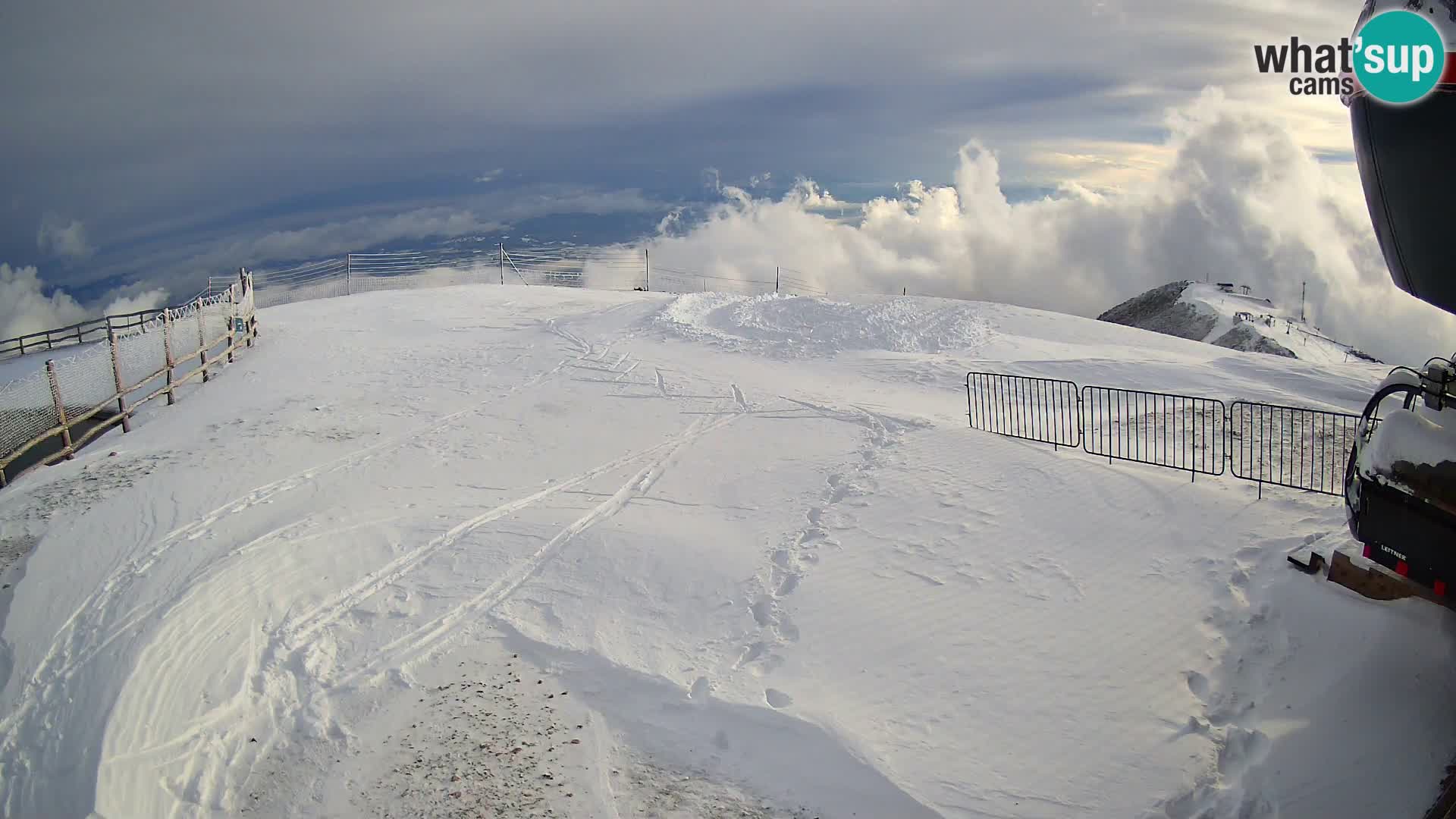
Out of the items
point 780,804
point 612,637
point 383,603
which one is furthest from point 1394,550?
point 383,603

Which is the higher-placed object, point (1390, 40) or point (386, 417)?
point (1390, 40)

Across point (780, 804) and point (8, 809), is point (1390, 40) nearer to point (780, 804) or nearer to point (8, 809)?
point (780, 804)

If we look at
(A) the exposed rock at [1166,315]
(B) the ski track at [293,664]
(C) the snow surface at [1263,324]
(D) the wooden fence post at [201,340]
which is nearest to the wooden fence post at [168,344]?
(D) the wooden fence post at [201,340]

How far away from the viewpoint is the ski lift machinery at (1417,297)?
6.34 m

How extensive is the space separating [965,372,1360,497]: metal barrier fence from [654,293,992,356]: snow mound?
131 inches

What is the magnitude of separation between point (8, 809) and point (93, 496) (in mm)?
7196

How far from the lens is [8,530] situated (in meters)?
11.1

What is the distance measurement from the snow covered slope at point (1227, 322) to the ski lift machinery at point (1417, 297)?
49.2 metres

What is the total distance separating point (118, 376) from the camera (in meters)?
15.5

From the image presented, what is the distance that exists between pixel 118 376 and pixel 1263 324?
2826 inches

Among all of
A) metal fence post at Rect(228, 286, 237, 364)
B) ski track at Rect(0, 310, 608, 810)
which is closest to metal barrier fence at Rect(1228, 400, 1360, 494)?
ski track at Rect(0, 310, 608, 810)

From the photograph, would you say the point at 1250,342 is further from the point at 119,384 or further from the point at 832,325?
the point at 119,384

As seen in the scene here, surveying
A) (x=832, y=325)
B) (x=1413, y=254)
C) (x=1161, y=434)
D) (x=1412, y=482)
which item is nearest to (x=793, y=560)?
(x=1412, y=482)

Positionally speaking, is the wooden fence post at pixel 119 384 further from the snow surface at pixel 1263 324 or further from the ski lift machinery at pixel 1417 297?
the snow surface at pixel 1263 324
